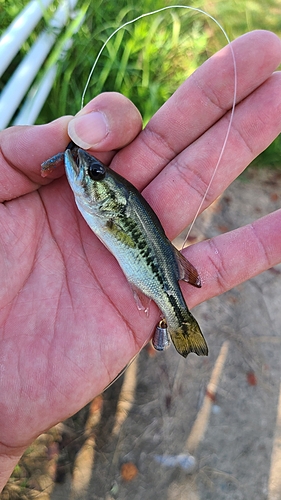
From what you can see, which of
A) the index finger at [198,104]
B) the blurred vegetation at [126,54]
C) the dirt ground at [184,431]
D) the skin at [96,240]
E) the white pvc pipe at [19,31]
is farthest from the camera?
the blurred vegetation at [126,54]

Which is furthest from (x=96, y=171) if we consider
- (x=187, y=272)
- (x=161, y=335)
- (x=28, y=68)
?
(x=28, y=68)

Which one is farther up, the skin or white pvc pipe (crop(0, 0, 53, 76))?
white pvc pipe (crop(0, 0, 53, 76))

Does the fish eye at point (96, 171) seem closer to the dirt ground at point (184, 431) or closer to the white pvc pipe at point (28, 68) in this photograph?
the white pvc pipe at point (28, 68)

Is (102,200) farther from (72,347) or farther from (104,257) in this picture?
(72,347)

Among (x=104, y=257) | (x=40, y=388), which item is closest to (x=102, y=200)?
(x=104, y=257)

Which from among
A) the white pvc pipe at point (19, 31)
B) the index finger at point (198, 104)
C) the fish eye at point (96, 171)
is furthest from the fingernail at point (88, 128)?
the white pvc pipe at point (19, 31)

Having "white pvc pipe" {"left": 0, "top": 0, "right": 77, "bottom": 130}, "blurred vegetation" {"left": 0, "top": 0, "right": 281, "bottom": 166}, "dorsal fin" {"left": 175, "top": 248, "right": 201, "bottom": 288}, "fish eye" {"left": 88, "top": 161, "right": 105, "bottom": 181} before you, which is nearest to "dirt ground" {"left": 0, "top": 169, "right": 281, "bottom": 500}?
"dorsal fin" {"left": 175, "top": 248, "right": 201, "bottom": 288}

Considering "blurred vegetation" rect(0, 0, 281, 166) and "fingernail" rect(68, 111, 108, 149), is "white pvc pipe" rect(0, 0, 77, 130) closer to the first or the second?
"blurred vegetation" rect(0, 0, 281, 166)
